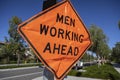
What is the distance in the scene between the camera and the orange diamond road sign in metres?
2.25

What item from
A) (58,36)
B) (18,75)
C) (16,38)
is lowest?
(18,75)

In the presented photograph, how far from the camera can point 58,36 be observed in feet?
8.38

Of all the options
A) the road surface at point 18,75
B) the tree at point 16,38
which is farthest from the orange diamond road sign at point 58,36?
the tree at point 16,38

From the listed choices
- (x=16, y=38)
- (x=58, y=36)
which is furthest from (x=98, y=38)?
(x=58, y=36)

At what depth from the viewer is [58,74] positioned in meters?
2.49

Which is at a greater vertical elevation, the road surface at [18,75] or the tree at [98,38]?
the tree at [98,38]

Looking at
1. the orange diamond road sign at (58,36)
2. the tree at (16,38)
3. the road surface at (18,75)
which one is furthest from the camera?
the tree at (16,38)

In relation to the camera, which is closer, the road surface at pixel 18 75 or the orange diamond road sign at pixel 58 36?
the orange diamond road sign at pixel 58 36

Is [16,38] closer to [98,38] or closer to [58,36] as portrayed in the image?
[98,38]

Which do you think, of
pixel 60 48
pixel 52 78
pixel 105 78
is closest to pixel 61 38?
pixel 60 48

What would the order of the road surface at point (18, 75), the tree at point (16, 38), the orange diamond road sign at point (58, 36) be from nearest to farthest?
the orange diamond road sign at point (58, 36) → the road surface at point (18, 75) → the tree at point (16, 38)

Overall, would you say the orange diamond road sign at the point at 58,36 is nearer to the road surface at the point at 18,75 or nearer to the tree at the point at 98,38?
the road surface at the point at 18,75

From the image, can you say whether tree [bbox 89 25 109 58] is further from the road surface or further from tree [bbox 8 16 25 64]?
the road surface

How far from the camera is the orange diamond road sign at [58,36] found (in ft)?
7.37
